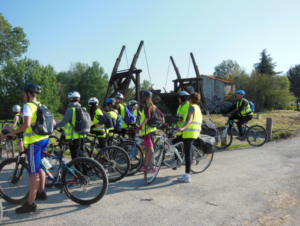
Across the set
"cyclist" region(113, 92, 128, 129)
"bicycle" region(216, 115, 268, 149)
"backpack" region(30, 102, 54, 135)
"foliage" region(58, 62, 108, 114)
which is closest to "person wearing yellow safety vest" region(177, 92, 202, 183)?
"cyclist" region(113, 92, 128, 129)

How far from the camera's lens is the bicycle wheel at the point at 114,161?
15.6 ft

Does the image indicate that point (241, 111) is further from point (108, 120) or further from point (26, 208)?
point (26, 208)

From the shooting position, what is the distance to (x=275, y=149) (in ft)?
25.6

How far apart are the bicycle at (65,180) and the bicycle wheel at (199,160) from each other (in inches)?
99.0

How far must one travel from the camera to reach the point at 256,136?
853cm

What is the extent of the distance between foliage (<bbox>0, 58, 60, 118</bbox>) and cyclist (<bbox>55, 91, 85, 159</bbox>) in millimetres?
55693

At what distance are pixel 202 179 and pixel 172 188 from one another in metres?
0.88

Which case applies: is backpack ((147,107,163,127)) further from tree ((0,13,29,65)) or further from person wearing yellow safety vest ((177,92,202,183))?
tree ((0,13,29,65))

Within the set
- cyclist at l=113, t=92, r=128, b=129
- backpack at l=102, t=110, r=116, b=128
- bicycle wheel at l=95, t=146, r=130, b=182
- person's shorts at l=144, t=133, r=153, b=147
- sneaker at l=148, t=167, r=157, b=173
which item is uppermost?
cyclist at l=113, t=92, r=128, b=129

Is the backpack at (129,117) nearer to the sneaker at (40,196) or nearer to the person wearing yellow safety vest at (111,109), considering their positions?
the person wearing yellow safety vest at (111,109)

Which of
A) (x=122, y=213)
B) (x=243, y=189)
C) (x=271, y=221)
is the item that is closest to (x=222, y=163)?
(x=243, y=189)

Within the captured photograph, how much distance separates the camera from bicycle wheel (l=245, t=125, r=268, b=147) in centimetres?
850

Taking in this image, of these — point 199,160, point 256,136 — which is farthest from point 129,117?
point 256,136

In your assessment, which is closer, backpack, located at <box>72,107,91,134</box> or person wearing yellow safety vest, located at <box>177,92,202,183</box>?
backpack, located at <box>72,107,91,134</box>
